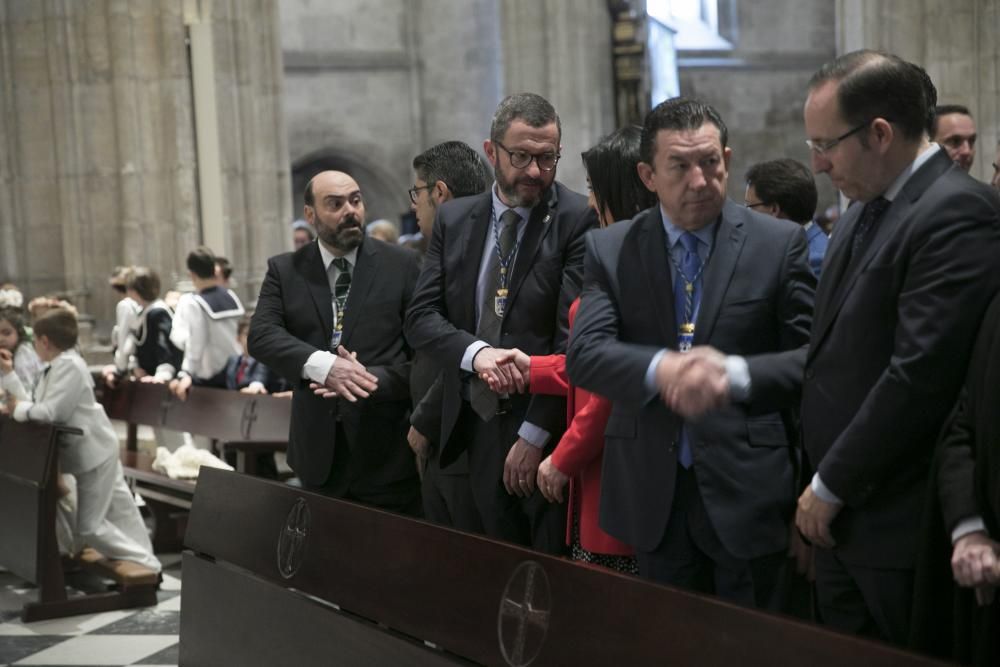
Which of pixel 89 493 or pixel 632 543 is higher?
pixel 632 543

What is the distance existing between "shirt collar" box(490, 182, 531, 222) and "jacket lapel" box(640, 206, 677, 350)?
744 mm

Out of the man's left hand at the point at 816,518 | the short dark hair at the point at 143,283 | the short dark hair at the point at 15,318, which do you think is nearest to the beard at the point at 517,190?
the man's left hand at the point at 816,518

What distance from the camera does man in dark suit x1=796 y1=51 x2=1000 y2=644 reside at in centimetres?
244

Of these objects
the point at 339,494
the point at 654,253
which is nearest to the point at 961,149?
the point at 654,253

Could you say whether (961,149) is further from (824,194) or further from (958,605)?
(824,194)

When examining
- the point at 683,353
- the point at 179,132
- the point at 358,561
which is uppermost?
the point at 179,132

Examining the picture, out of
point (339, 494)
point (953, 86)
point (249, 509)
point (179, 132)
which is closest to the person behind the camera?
point (249, 509)

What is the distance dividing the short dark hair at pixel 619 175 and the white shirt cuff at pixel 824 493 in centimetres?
106

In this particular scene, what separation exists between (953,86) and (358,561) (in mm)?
7031

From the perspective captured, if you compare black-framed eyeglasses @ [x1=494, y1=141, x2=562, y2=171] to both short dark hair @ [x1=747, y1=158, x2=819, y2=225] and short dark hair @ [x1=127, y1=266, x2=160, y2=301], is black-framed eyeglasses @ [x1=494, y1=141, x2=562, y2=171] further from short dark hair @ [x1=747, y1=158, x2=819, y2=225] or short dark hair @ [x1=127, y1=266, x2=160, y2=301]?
short dark hair @ [x1=127, y1=266, x2=160, y2=301]

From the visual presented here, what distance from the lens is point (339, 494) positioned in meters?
4.55

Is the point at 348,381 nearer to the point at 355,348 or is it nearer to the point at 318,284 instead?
the point at 355,348

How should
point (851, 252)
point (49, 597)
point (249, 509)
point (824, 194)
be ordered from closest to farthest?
point (851, 252) < point (249, 509) < point (49, 597) < point (824, 194)

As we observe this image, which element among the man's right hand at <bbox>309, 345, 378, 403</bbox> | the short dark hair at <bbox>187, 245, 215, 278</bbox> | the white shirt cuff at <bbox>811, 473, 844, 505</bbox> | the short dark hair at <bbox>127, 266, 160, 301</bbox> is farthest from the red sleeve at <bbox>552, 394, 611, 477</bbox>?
the short dark hair at <bbox>127, 266, 160, 301</bbox>
